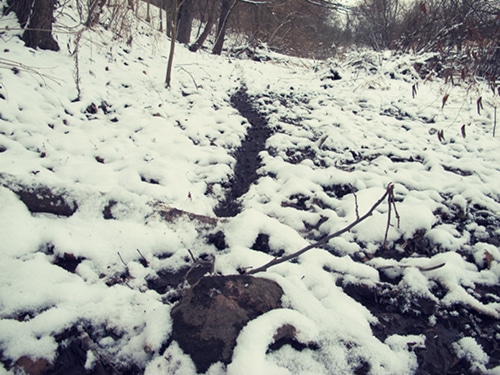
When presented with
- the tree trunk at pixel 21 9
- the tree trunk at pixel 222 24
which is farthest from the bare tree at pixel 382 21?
the tree trunk at pixel 21 9

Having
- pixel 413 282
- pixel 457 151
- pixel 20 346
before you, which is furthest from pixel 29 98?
pixel 457 151

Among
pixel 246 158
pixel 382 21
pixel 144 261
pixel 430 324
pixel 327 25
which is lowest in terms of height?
pixel 144 261

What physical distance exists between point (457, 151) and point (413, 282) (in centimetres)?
234

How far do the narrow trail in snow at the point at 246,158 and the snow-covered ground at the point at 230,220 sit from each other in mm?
89

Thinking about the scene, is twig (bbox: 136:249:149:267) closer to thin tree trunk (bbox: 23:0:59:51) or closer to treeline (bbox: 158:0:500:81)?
thin tree trunk (bbox: 23:0:59:51)

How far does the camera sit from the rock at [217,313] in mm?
1089

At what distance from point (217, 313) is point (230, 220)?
2.97 ft

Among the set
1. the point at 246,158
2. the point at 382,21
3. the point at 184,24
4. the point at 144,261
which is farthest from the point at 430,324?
the point at 382,21

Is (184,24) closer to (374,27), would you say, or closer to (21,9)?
(21,9)

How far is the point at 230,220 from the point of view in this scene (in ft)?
6.69

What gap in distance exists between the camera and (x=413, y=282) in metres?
1.67

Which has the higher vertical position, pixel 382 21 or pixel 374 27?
pixel 382 21

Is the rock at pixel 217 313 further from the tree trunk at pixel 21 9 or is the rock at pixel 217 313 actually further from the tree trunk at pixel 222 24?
the tree trunk at pixel 222 24

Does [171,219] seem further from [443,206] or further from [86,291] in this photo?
[443,206]
